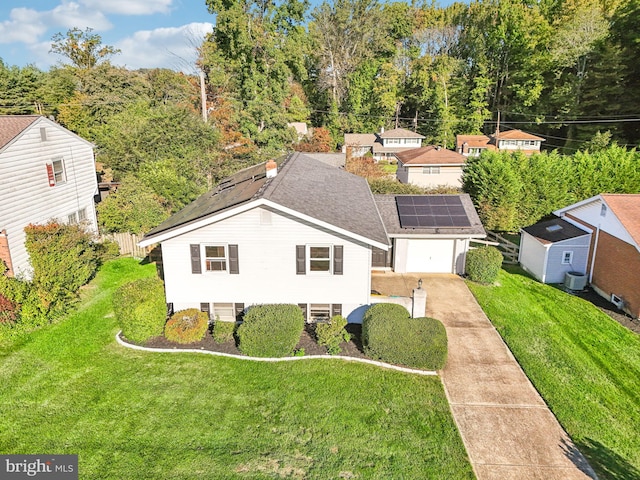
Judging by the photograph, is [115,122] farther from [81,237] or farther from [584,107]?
[584,107]

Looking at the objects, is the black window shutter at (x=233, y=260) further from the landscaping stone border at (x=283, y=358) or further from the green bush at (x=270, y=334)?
the landscaping stone border at (x=283, y=358)

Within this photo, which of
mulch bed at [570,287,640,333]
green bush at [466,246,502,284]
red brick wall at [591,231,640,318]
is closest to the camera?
mulch bed at [570,287,640,333]

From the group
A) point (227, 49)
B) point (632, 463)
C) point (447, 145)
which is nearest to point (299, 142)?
point (227, 49)

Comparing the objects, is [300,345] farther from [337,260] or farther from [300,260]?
[337,260]

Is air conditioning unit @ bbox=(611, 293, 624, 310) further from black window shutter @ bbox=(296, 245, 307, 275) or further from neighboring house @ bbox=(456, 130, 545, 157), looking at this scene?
neighboring house @ bbox=(456, 130, 545, 157)

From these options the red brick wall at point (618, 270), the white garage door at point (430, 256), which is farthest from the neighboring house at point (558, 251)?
the white garage door at point (430, 256)

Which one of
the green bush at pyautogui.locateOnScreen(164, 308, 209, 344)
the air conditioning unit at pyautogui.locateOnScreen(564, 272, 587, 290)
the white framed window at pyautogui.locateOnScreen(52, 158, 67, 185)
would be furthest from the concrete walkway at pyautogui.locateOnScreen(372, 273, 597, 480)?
the white framed window at pyautogui.locateOnScreen(52, 158, 67, 185)
